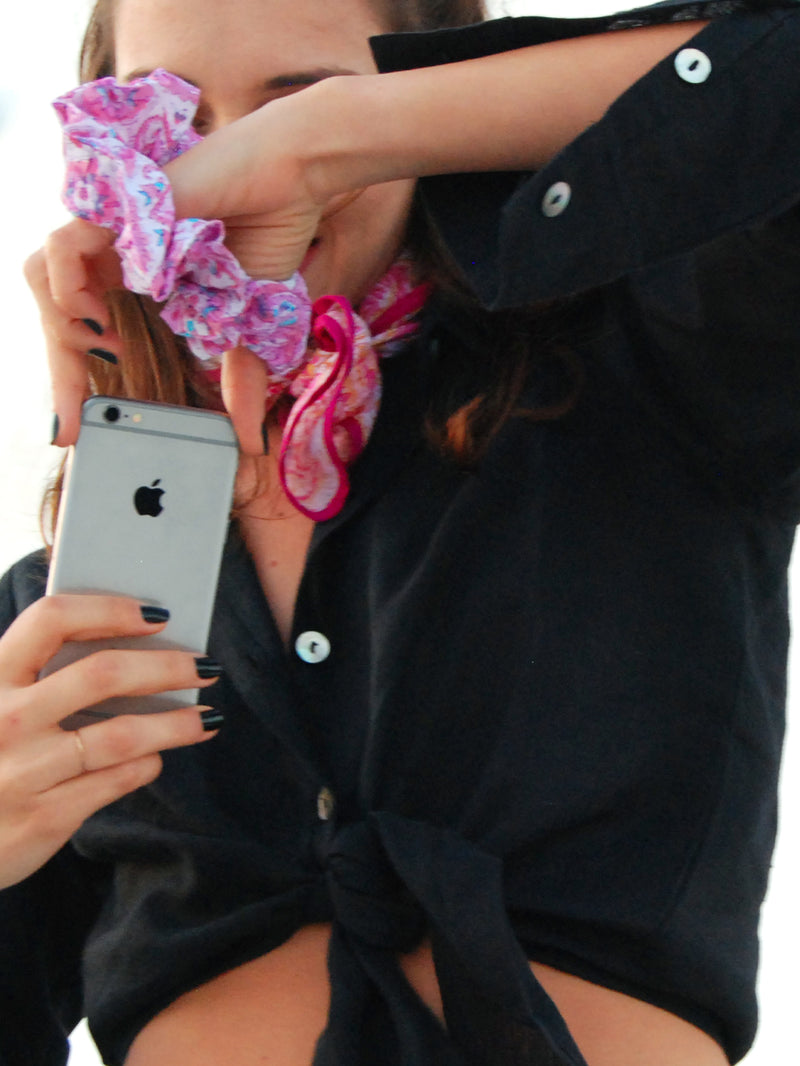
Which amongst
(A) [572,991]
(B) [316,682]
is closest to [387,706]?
(B) [316,682]

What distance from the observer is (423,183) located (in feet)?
1.94

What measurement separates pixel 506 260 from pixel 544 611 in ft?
0.68

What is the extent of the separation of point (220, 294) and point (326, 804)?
11.5 inches

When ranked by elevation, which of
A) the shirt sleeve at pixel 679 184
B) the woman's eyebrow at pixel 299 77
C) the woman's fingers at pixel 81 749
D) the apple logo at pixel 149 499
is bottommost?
the woman's fingers at pixel 81 749

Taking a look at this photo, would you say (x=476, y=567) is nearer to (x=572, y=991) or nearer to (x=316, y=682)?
(x=316, y=682)

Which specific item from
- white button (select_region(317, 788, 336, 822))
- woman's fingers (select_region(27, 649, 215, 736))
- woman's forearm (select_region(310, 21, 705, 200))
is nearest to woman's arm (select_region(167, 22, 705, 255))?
woman's forearm (select_region(310, 21, 705, 200))

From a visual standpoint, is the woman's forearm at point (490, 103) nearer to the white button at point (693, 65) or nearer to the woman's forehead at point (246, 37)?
the white button at point (693, 65)

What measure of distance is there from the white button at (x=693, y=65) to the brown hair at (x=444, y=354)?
16cm

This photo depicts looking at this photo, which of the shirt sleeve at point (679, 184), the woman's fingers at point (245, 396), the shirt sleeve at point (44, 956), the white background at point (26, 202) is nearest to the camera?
the shirt sleeve at point (679, 184)

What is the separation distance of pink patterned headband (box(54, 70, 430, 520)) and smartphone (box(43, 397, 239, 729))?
Answer: 0.05 meters

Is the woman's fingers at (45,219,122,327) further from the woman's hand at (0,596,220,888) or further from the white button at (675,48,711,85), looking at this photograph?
the white button at (675,48,711,85)

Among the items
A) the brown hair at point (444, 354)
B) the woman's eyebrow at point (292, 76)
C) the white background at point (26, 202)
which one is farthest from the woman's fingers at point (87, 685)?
the white background at point (26, 202)

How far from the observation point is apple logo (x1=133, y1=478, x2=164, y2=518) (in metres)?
0.60

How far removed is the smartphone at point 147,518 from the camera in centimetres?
59
